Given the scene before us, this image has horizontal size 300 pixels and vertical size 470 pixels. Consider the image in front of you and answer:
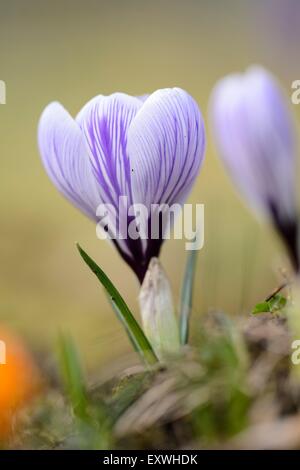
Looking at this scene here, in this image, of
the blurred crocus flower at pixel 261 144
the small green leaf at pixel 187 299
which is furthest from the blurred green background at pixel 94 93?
the blurred crocus flower at pixel 261 144

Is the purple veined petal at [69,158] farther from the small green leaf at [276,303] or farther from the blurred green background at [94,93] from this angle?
the blurred green background at [94,93]

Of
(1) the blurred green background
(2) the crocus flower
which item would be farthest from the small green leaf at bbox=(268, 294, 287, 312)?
(1) the blurred green background

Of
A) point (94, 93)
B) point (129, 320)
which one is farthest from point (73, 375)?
point (94, 93)

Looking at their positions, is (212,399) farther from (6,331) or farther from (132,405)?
(6,331)

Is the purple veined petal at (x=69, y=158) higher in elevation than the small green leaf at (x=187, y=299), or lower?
higher

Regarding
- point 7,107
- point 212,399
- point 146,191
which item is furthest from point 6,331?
point 7,107
